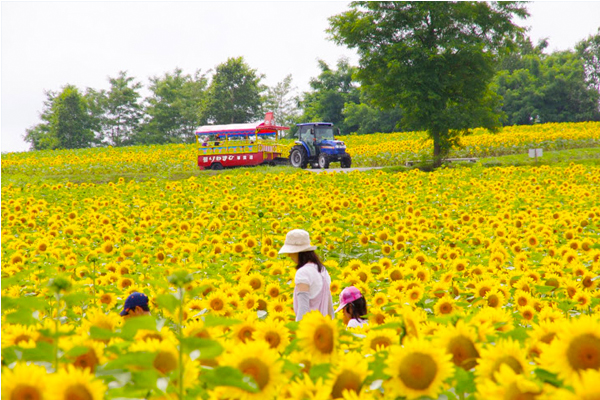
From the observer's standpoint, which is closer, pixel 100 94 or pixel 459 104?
pixel 459 104

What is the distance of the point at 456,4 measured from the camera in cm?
2359

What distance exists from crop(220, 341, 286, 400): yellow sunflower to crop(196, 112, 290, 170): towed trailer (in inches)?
979

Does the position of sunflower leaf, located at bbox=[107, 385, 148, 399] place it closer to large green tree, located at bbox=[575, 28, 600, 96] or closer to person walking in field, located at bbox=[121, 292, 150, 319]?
person walking in field, located at bbox=[121, 292, 150, 319]

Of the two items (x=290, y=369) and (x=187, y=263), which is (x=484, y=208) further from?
(x=290, y=369)

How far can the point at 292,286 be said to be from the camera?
5039 millimetres

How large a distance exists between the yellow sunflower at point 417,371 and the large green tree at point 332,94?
56628mm

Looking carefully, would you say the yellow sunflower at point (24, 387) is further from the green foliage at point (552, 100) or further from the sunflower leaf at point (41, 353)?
the green foliage at point (552, 100)

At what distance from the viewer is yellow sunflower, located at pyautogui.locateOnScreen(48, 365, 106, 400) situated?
120cm

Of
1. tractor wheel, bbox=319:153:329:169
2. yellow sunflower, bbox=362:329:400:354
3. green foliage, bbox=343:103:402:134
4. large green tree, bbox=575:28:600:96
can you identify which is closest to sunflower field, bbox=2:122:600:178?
tractor wheel, bbox=319:153:329:169

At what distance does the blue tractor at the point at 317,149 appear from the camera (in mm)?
25266

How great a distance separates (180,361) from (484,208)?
9612mm

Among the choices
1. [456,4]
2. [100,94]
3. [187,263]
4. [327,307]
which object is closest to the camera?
[327,307]

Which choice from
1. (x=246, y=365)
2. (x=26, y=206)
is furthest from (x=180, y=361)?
(x=26, y=206)

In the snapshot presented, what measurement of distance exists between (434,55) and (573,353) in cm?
2328
